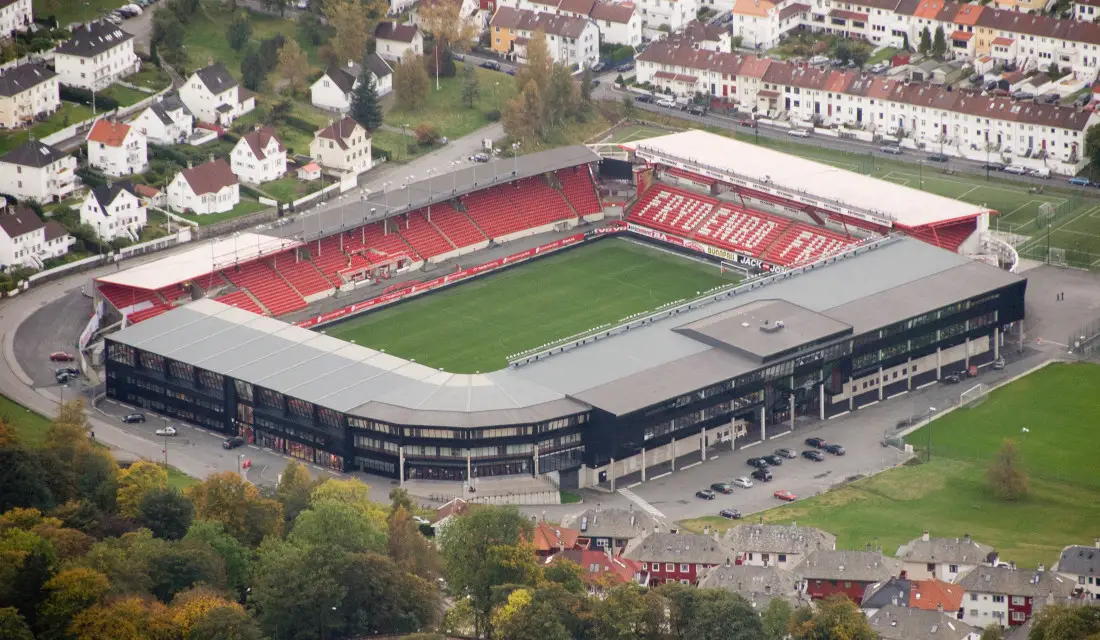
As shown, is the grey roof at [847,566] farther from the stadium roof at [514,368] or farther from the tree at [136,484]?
the tree at [136,484]

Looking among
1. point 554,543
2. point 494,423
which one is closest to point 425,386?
point 494,423

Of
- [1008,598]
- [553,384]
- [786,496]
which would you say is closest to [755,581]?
[1008,598]

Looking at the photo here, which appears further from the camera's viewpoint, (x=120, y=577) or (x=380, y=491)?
(x=380, y=491)

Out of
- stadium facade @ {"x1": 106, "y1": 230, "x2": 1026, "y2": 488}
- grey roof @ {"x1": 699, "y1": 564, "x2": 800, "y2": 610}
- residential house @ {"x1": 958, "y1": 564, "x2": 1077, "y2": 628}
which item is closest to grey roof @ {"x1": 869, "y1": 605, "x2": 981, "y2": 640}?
residential house @ {"x1": 958, "y1": 564, "x2": 1077, "y2": 628}

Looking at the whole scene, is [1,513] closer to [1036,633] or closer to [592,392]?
[592,392]

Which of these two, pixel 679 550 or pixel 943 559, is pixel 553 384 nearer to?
pixel 679 550

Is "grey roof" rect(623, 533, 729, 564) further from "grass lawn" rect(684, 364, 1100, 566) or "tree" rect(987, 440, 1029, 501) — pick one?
"tree" rect(987, 440, 1029, 501)

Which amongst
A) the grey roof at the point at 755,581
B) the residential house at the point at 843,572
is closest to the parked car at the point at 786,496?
the residential house at the point at 843,572
